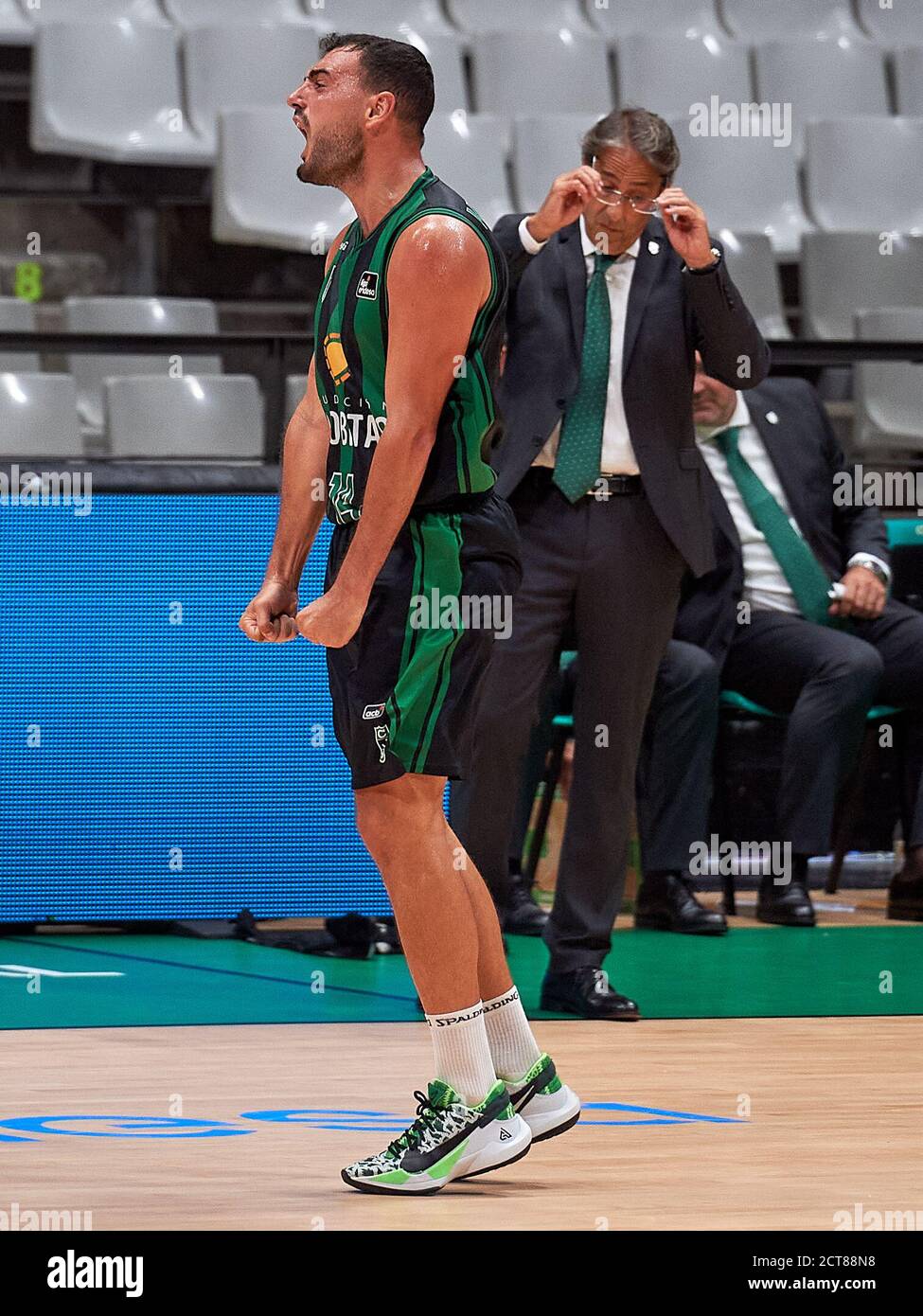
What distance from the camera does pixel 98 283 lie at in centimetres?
855

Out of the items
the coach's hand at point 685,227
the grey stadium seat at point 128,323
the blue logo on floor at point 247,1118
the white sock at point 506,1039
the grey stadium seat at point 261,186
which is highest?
the grey stadium seat at point 261,186

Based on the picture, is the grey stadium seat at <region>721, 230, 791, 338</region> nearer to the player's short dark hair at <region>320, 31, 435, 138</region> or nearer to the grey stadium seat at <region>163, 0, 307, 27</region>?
the grey stadium seat at <region>163, 0, 307, 27</region>

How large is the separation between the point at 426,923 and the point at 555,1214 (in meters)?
0.46

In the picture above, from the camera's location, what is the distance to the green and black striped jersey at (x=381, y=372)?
3.05 metres

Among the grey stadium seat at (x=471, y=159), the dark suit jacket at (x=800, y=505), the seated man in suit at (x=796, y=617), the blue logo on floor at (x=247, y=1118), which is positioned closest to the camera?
the blue logo on floor at (x=247, y=1118)

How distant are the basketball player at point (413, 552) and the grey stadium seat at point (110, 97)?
5.12m

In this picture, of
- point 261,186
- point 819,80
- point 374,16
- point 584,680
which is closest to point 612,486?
point 584,680

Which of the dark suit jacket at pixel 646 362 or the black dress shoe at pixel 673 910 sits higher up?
the dark suit jacket at pixel 646 362

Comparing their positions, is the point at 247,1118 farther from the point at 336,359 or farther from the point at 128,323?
the point at 128,323

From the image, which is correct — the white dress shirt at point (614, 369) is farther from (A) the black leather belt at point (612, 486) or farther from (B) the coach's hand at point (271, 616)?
(B) the coach's hand at point (271, 616)

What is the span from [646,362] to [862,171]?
460cm

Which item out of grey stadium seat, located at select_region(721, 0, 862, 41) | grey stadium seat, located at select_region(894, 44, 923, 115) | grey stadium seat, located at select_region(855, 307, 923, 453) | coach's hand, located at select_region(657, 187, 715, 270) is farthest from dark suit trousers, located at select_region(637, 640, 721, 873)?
grey stadium seat, located at select_region(721, 0, 862, 41)

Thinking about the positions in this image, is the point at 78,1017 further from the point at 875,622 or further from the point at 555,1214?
the point at 875,622

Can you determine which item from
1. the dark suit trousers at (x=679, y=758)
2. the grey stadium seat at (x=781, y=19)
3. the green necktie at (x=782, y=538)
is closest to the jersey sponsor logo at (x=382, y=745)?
the dark suit trousers at (x=679, y=758)
